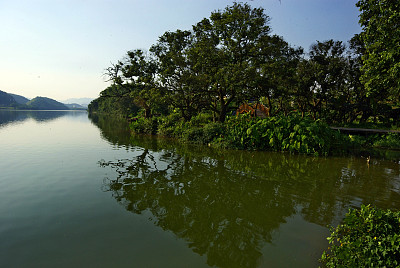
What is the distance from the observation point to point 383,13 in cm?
1175

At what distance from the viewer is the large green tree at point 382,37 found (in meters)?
11.3

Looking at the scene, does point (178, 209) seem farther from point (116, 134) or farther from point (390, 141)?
point (116, 134)

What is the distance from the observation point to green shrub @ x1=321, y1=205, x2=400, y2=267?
10.9ft

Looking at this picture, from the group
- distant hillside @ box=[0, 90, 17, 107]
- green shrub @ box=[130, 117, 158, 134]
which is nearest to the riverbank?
green shrub @ box=[130, 117, 158, 134]

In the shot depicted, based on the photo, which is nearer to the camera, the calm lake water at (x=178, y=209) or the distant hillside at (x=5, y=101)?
the calm lake water at (x=178, y=209)

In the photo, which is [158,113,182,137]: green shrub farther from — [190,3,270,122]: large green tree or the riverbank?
[190,3,270,122]: large green tree

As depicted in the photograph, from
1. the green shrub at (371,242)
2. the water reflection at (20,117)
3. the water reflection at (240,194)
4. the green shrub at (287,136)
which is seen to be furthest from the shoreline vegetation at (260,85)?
Result: the water reflection at (20,117)

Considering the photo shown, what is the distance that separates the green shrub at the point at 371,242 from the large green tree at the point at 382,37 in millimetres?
10987

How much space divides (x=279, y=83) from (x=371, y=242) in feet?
67.9

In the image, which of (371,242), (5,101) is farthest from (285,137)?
(5,101)

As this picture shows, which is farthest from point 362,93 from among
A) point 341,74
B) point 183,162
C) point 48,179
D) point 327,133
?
point 48,179

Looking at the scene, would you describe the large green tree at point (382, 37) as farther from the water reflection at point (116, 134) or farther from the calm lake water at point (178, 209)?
the water reflection at point (116, 134)

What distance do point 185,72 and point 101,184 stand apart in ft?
51.6

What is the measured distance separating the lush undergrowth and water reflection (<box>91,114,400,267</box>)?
5.63 feet
